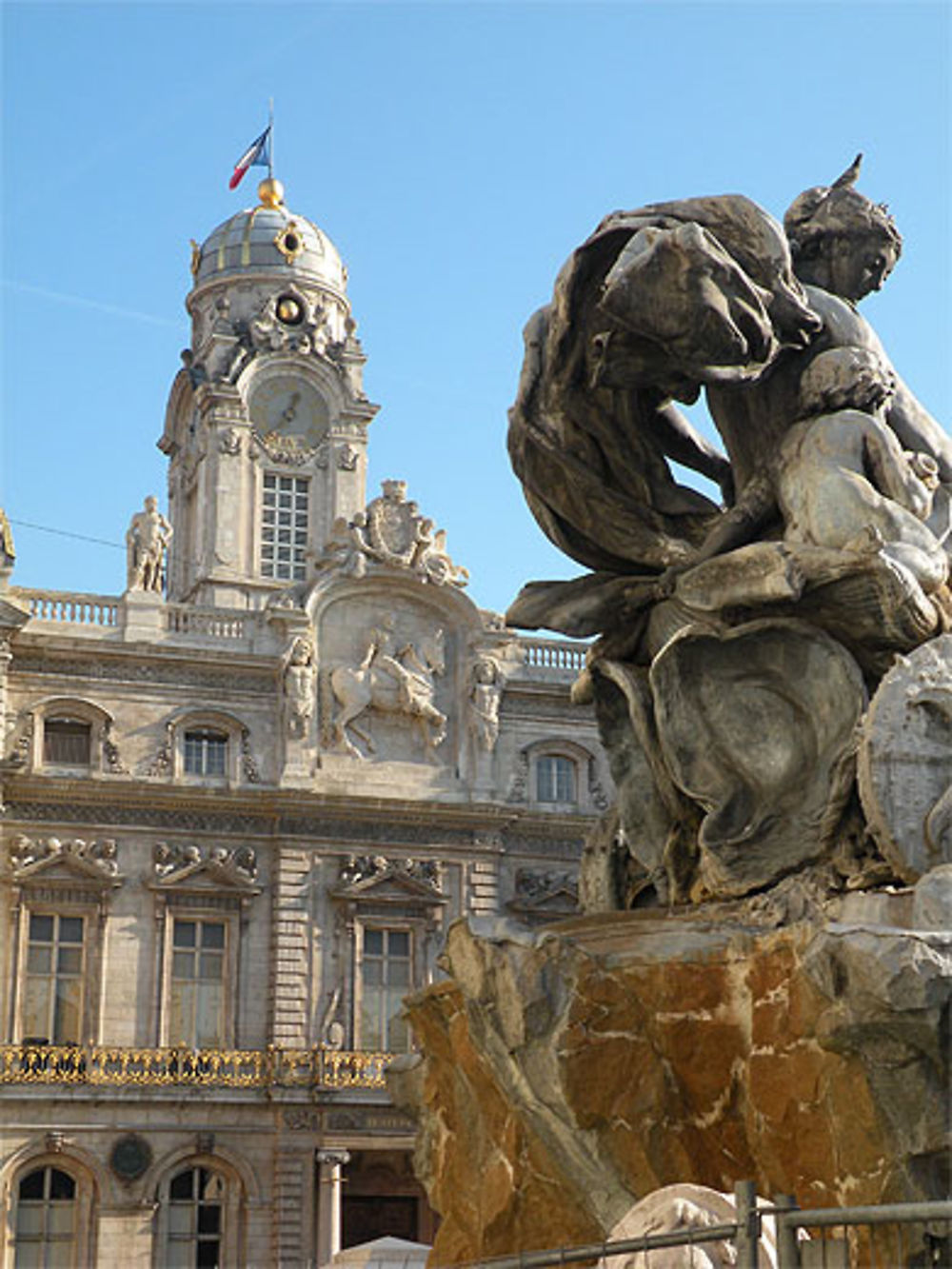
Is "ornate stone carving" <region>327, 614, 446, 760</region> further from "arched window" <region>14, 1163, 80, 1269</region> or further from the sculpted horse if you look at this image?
"arched window" <region>14, 1163, 80, 1269</region>

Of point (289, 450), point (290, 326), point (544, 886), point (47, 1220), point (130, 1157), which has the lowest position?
point (47, 1220)

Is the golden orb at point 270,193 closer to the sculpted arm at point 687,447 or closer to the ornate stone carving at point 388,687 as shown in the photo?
the ornate stone carving at point 388,687

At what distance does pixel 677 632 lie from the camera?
6.61 m

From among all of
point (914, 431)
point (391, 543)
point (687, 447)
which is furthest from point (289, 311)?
point (914, 431)

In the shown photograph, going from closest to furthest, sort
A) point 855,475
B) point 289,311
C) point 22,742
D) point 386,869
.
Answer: point 855,475
point 22,742
point 386,869
point 289,311

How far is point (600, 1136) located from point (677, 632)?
1.78 m

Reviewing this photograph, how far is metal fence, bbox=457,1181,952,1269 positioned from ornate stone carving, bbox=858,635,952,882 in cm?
138

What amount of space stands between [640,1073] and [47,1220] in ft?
82.0

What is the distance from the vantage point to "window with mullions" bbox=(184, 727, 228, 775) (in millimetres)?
31203

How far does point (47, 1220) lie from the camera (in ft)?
93.9

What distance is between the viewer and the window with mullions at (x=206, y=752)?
31.2 m

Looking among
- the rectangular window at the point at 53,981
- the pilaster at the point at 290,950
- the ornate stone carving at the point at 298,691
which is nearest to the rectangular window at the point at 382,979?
the pilaster at the point at 290,950

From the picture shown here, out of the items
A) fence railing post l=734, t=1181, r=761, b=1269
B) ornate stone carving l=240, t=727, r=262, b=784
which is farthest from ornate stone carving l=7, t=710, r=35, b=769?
fence railing post l=734, t=1181, r=761, b=1269

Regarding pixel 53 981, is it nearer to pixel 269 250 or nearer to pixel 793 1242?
pixel 269 250
